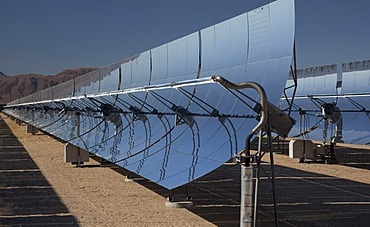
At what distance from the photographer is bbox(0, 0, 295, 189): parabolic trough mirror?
29.2ft

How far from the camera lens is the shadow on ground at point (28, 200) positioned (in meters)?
10.3

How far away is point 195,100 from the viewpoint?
12.2 m

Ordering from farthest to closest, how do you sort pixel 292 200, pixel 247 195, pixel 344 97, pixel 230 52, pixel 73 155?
pixel 344 97, pixel 73 155, pixel 292 200, pixel 230 52, pixel 247 195

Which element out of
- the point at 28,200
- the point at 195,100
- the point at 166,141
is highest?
the point at 195,100

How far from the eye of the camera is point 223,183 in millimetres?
15328

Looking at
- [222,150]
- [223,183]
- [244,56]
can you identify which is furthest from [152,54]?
[222,150]

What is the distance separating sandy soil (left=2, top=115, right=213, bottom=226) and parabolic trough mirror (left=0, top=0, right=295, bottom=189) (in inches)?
30.0

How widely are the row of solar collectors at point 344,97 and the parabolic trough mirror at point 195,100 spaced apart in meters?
7.93

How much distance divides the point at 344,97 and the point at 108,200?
1333 cm

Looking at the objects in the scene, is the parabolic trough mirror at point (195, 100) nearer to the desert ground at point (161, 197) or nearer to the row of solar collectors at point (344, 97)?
the desert ground at point (161, 197)

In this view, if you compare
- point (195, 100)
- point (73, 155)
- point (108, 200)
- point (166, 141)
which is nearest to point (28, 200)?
point (108, 200)

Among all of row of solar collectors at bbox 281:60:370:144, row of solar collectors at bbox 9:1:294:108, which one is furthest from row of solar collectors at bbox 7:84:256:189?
row of solar collectors at bbox 281:60:370:144

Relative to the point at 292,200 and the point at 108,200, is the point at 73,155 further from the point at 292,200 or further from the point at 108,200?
the point at 292,200

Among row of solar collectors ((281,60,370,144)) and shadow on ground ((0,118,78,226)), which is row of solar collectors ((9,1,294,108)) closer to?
shadow on ground ((0,118,78,226))
